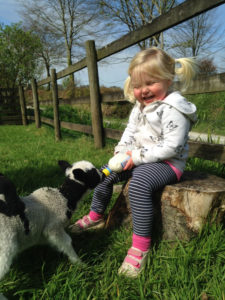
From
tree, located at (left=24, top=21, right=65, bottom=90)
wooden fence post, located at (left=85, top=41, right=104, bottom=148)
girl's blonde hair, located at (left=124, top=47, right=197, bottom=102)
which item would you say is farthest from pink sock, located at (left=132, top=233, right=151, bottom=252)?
tree, located at (left=24, top=21, right=65, bottom=90)

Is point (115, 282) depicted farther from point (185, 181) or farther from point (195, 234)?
point (185, 181)

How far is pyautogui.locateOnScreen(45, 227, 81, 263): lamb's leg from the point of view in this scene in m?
1.64

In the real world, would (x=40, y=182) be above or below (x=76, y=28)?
below

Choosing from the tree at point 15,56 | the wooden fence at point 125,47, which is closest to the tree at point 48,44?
the tree at point 15,56

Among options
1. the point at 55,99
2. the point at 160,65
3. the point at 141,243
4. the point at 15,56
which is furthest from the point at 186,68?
the point at 15,56

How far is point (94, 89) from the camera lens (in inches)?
175

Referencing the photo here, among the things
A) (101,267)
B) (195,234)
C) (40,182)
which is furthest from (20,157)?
(195,234)

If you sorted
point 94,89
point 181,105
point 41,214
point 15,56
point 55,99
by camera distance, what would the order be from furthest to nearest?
1. point 15,56
2. point 55,99
3. point 94,89
4. point 181,105
5. point 41,214

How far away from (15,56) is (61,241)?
46.0 feet

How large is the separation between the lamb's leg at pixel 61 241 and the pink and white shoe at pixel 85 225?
48 centimetres

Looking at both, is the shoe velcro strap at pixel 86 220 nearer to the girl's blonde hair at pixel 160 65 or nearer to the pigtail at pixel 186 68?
the girl's blonde hair at pixel 160 65

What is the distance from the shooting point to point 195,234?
1.80 m

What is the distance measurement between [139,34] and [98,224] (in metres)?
2.47

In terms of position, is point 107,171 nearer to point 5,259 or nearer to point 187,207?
point 187,207
